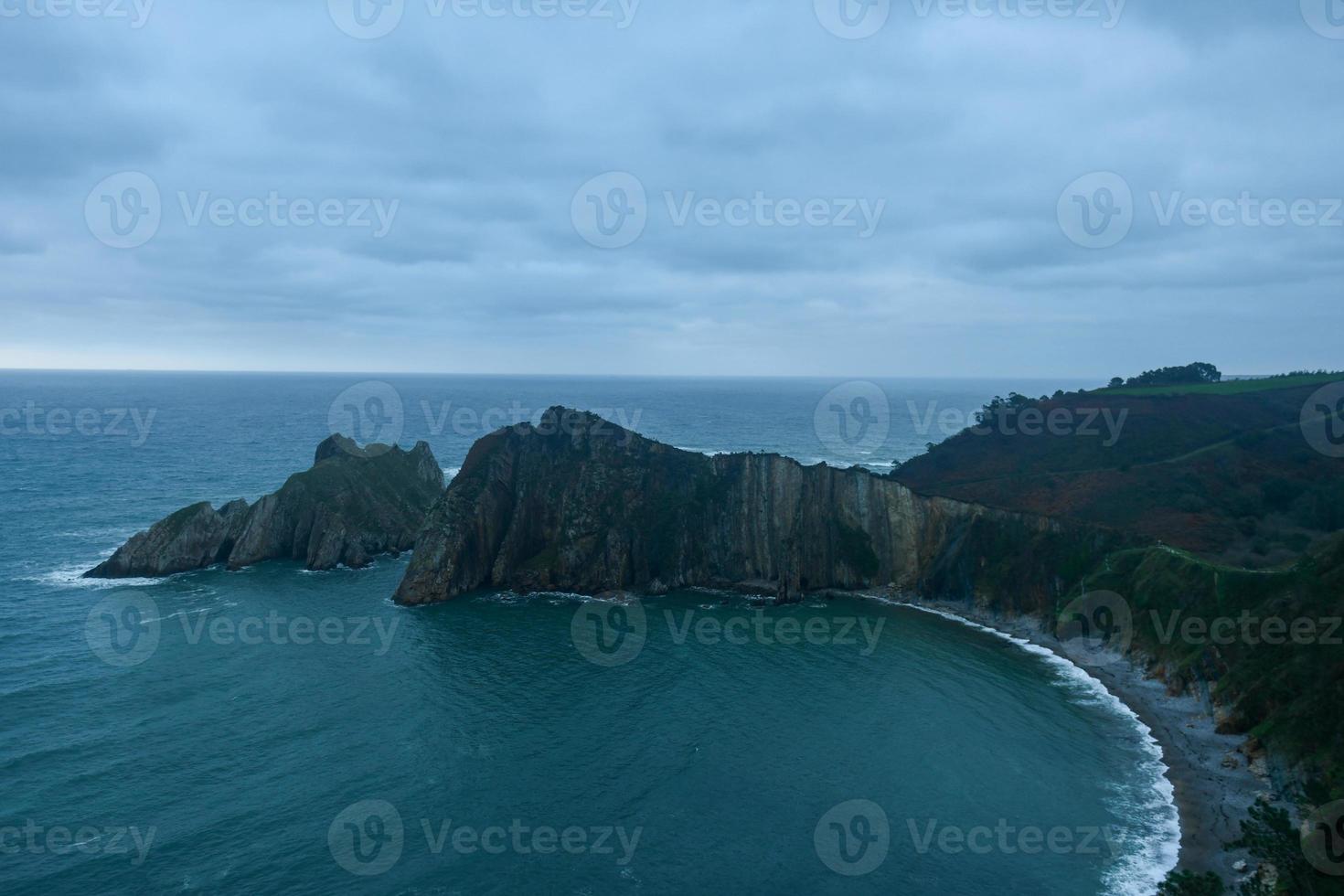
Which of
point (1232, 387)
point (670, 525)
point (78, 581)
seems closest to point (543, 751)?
point (670, 525)

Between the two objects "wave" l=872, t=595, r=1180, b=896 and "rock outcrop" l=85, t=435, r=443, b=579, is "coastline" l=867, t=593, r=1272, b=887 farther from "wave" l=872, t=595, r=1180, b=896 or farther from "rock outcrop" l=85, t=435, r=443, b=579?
"rock outcrop" l=85, t=435, r=443, b=579

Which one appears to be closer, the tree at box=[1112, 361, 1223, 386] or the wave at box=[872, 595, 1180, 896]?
the wave at box=[872, 595, 1180, 896]

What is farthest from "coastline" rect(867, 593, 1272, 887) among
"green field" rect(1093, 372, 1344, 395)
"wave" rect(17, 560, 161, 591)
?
"wave" rect(17, 560, 161, 591)

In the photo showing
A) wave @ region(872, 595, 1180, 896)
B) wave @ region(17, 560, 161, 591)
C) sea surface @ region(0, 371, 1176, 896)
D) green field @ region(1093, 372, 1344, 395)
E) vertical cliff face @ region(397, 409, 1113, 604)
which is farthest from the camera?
green field @ region(1093, 372, 1344, 395)

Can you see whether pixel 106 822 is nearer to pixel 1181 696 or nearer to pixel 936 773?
pixel 936 773

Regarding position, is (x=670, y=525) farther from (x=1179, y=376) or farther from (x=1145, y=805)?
(x=1179, y=376)
